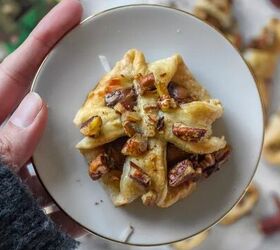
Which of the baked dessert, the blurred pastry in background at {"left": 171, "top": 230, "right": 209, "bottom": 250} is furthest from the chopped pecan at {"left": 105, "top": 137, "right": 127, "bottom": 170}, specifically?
the blurred pastry in background at {"left": 171, "top": 230, "right": 209, "bottom": 250}

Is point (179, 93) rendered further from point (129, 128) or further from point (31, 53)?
point (31, 53)

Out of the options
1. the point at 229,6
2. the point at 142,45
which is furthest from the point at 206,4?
the point at 142,45

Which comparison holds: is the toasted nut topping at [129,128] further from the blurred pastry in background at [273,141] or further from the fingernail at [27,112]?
the blurred pastry in background at [273,141]

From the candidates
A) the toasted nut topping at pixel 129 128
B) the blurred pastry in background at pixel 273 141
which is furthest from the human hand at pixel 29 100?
the blurred pastry in background at pixel 273 141

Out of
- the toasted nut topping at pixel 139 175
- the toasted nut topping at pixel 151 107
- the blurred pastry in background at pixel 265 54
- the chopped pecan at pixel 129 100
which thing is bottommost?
the blurred pastry in background at pixel 265 54

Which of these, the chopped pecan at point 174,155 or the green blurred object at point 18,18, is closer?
the chopped pecan at point 174,155

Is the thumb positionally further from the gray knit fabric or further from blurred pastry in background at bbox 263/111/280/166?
blurred pastry in background at bbox 263/111/280/166

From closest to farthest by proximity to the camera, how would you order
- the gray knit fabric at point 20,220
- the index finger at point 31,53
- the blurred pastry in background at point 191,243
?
the gray knit fabric at point 20,220
the index finger at point 31,53
the blurred pastry in background at point 191,243
